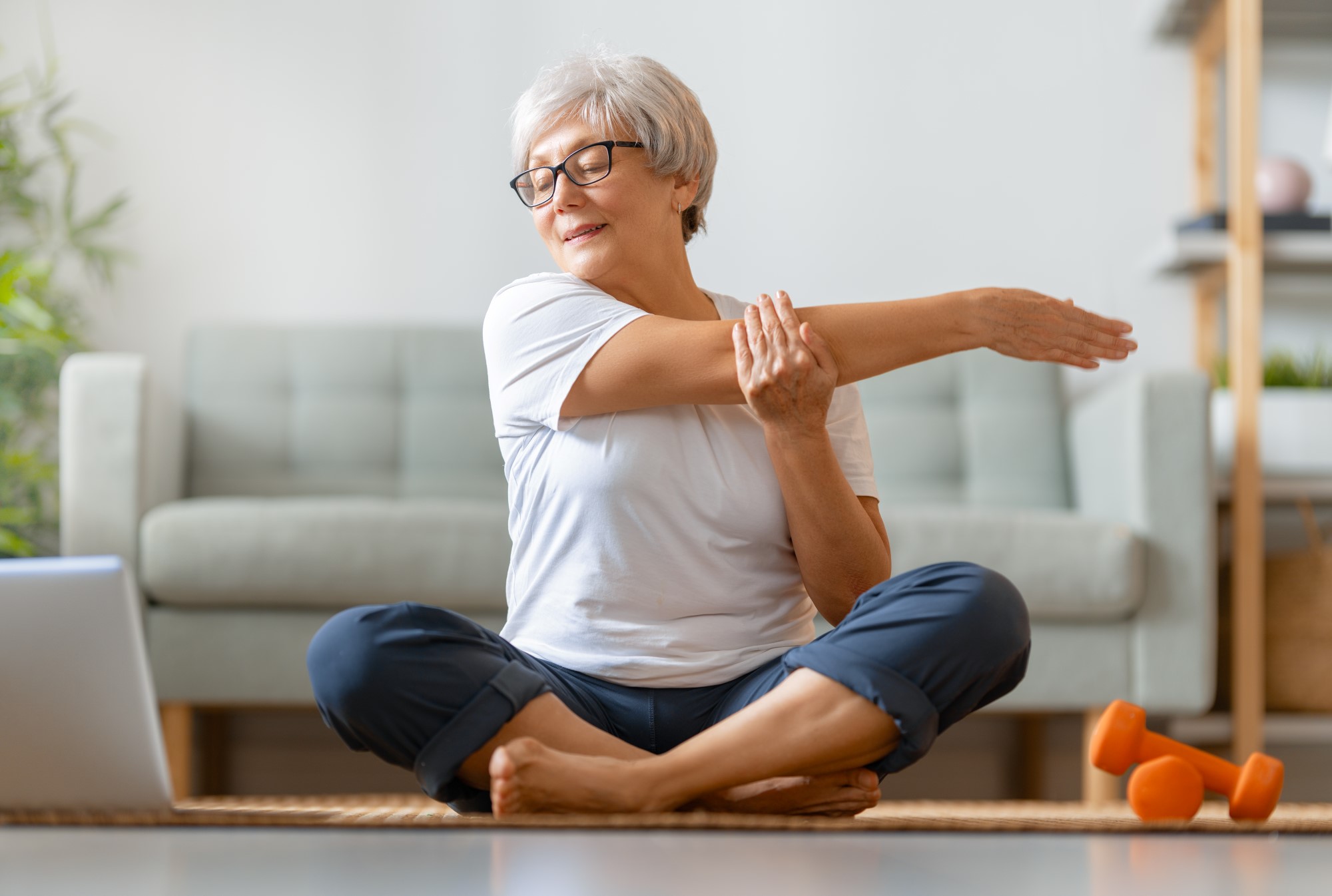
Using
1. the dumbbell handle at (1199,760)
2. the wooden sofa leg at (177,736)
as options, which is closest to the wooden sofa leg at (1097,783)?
the dumbbell handle at (1199,760)

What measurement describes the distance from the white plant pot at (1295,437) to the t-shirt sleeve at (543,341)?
1721 mm

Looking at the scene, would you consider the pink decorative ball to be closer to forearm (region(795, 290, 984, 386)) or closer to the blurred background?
the blurred background

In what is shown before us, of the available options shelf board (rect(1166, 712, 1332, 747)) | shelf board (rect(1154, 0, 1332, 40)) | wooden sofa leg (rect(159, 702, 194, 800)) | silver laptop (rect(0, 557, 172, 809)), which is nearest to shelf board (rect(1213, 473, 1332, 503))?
shelf board (rect(1166, 712, 1332, 747))

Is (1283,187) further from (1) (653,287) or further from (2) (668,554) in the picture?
(2) (668,554)

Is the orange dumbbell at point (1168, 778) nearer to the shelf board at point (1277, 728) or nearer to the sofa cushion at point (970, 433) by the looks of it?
the shelf board at point (1277, 728)

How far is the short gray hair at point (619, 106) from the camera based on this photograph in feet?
4.12

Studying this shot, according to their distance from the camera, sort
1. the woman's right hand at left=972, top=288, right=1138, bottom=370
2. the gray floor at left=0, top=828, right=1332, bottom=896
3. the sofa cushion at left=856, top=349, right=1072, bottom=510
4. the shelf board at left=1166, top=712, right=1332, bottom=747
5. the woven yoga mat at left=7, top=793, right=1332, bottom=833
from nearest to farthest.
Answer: the gray floor at left=0, top=828, right=1332, bottom=896 < the woven yoga mat at left=7, top=793, right=1332, bottom=833 < the woman's right hand at left=972, top=288, right=1138, bottom=370 < the shelf board at left=1166, top=712, right=1332, bottom=747 < the sofa cushion at left=856, top=349, right=1072, bottom=510

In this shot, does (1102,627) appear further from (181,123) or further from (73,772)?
(181,123)

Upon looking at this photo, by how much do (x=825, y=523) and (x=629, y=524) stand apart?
19 centimetres

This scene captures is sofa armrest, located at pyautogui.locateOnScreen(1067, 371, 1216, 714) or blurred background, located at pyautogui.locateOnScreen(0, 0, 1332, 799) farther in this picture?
blurred background, located at pyautogui.locateOnScreen(0, 0, 1332, 799)

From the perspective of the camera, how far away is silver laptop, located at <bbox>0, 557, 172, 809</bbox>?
2.94 ft

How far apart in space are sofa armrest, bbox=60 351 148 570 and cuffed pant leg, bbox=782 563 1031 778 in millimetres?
1457

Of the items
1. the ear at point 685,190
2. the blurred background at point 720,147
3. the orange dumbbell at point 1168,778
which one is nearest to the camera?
the orange dumbbell at point 1168,778

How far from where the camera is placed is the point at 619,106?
4.10 feet
